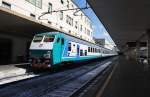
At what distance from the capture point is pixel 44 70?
22922 millimetres

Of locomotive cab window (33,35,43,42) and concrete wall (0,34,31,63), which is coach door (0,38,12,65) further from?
locomotive cab window (33,35,43,42)

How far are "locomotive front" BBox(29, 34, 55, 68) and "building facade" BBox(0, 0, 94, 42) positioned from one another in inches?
219

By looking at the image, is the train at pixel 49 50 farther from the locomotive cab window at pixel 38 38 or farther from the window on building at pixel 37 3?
the window on building at pixel 37 3

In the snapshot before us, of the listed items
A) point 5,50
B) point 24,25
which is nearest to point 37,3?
point 5,50

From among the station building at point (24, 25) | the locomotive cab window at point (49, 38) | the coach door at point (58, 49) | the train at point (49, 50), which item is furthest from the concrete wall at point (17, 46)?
the coach door at point (58, 49)

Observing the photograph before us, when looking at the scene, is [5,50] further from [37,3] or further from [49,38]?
[49,38]

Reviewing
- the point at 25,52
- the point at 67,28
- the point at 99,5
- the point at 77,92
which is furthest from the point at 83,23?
the point at 77,92

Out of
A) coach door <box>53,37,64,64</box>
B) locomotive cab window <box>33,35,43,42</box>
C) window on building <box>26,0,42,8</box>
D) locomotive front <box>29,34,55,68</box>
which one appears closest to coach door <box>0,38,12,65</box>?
window on building <box>26,0,42,8</box>

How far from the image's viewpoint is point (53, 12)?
43031 mm

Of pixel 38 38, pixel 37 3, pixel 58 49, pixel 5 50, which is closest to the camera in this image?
pixel 58 49

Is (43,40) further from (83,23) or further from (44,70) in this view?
(83,23)

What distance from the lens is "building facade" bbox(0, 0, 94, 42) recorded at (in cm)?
3134

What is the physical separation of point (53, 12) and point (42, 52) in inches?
915

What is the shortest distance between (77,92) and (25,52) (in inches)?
985
